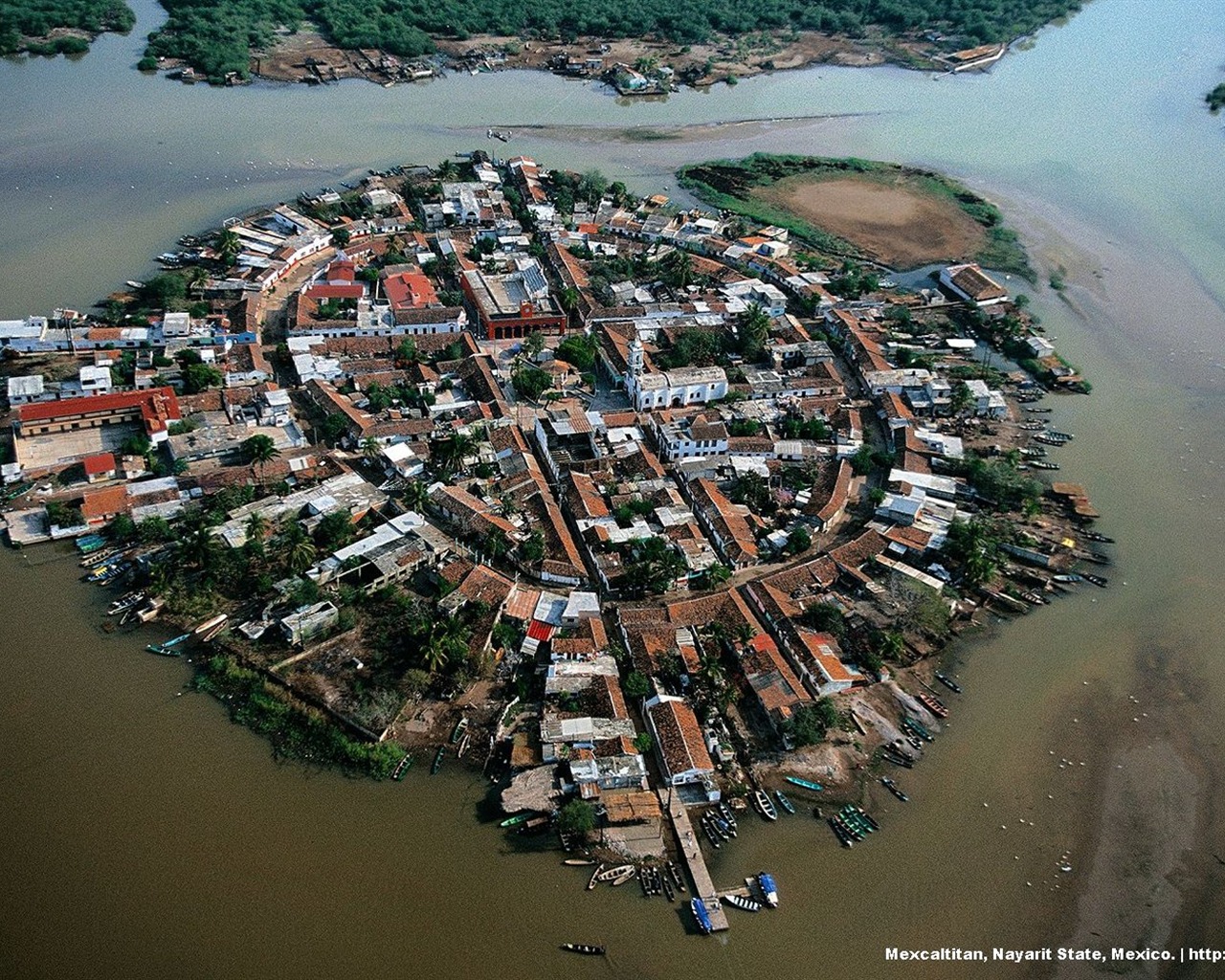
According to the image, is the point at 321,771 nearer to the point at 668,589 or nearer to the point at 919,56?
the point at 668,589

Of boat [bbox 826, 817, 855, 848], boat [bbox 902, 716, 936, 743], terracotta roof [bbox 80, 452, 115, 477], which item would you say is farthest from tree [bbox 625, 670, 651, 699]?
terracotta roof [bbox 80, 452, 115, 477]

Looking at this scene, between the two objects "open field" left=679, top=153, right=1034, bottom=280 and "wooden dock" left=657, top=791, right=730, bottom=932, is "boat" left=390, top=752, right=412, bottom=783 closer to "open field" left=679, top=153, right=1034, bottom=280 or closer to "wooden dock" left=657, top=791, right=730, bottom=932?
"wooden dock" left=657, top=791, right=730, bottom=932

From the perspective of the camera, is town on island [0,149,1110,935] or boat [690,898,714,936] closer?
boat [690,898,714,936]

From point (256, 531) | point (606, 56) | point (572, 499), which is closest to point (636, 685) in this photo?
point (572, 499)

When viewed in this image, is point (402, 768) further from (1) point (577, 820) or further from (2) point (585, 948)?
(2) point (585, 948)

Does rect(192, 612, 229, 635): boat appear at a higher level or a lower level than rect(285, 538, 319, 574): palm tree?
lower

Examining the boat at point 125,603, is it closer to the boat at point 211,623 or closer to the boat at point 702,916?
the boat at point 211,623
